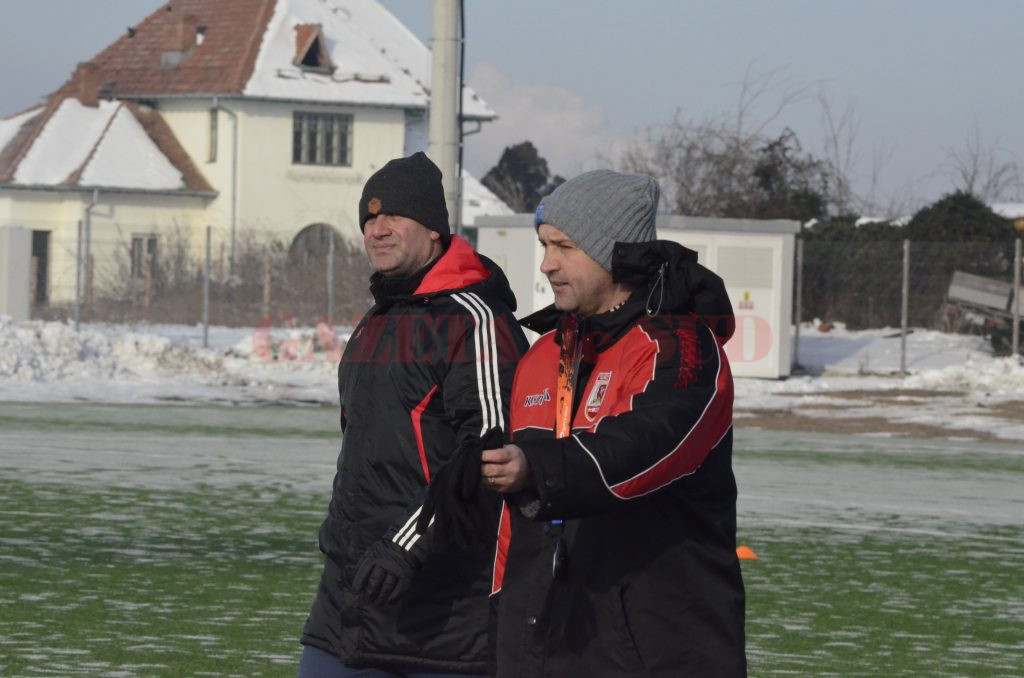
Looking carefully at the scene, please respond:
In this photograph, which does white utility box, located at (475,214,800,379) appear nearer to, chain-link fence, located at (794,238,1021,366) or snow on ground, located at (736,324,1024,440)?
snow on ground, located at (736,324,1024,440)

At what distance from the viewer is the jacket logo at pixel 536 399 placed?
3586 mm

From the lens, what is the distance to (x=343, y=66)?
5753 centimetres

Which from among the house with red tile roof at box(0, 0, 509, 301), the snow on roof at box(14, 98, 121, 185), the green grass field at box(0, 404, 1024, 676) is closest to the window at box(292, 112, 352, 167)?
the house with red tile roof at box(0, 0, 509, 301)

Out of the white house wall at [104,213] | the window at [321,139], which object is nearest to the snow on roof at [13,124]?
the white house wall at [104,213]

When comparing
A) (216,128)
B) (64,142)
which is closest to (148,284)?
(64,142)

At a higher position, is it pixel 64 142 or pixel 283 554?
pixel 64 142

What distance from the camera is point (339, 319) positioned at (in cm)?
3738

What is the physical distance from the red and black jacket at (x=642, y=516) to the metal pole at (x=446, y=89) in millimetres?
9478

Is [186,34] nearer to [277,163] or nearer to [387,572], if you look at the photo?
[277,163]

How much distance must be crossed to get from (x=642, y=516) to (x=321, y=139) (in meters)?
54.1

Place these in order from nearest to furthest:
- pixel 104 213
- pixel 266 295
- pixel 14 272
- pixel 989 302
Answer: pixel 14 272
pixel 989 302
pixel 266 295
pixel 104 213

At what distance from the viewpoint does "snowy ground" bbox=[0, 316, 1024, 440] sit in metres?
22.0

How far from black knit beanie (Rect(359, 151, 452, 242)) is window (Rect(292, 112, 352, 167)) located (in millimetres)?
52060

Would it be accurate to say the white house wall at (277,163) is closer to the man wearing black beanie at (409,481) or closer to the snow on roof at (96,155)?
the snow on roof at (96,155)
